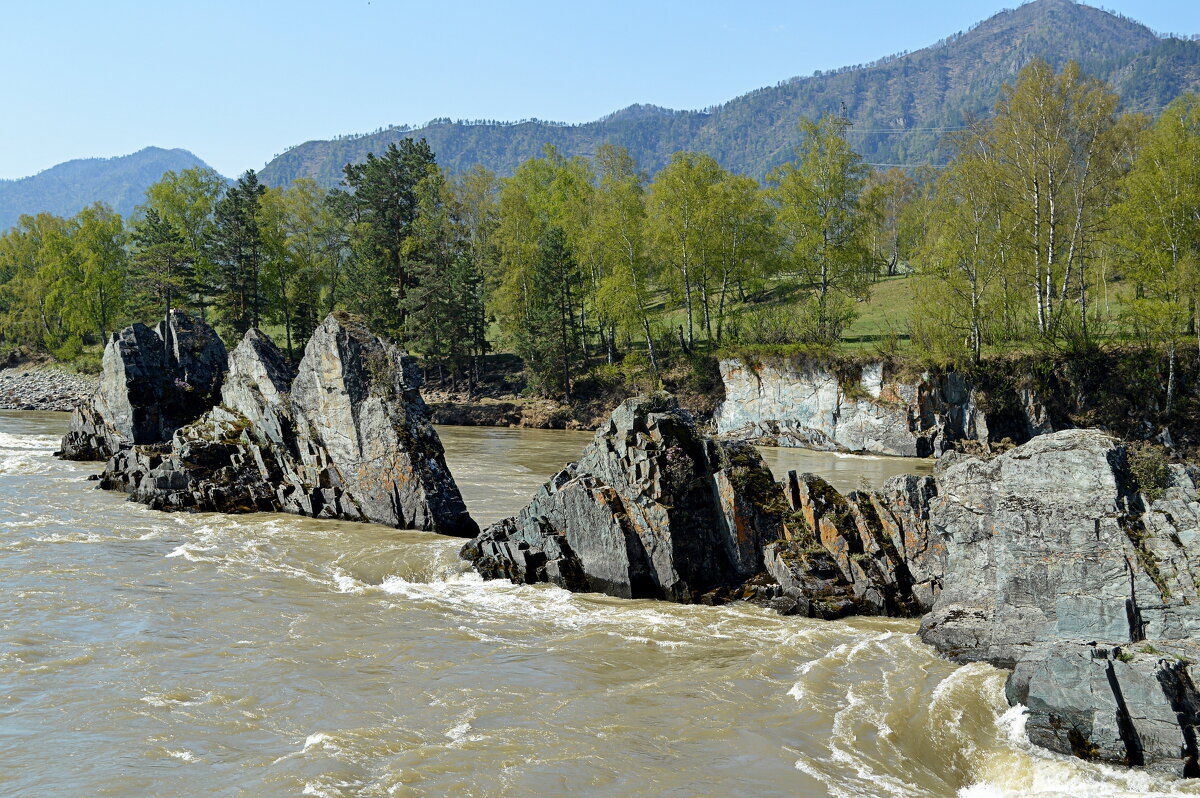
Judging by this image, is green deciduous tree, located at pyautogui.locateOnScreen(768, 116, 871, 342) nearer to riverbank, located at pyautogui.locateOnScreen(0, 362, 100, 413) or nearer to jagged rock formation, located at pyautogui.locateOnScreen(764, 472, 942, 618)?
jagged rock formation, located at pyautogui.locateOnScreen(764, 472, 942, 618)

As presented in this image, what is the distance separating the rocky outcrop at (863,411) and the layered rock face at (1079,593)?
22.8 meters

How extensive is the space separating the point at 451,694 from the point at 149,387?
26.1m

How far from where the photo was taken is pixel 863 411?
36625 millimetres

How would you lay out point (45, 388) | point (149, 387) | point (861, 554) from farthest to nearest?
point (45, 388)
point (149, 387)
point (861, 554)

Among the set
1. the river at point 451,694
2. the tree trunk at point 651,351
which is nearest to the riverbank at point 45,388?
the tree trunk at point 651,351

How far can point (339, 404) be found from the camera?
72.1ft

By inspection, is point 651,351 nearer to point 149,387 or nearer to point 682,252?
point 682,252

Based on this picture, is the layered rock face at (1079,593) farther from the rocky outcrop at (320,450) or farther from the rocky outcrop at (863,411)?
the rocky outcrop at (863,411)

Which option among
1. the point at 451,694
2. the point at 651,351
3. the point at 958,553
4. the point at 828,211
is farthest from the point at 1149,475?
the point at 828,211

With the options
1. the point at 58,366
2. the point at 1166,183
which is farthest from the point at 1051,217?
the point at 58,366

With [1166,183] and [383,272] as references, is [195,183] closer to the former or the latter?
[383,272]

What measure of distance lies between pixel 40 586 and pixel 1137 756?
18.6 meters

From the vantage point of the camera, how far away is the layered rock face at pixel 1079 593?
9.06 meters

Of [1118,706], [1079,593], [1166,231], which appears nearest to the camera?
[1118,706]
